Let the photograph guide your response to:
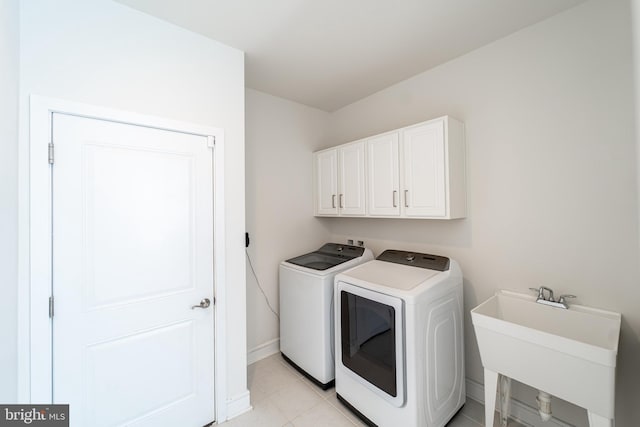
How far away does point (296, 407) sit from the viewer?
1999mm

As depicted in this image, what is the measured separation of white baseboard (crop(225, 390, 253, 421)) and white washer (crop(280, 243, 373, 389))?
57 centimetres

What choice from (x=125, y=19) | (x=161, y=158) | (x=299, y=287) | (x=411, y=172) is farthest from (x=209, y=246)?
(x=411, y=172)

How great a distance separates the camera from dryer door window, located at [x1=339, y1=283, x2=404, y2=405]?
162 cm

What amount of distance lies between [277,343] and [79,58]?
109 inches

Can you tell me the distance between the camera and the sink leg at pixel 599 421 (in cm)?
116

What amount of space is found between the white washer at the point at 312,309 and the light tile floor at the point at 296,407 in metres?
0.13

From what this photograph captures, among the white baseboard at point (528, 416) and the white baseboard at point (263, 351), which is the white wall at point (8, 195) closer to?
the white baseboard at point (263, 351)

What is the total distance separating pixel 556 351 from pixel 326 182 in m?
2.23

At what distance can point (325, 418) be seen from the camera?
1887 mm

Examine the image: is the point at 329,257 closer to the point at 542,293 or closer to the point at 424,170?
the point at 424,170

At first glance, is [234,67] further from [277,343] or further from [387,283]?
[277,343]

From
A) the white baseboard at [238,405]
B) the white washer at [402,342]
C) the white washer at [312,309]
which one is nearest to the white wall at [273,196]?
the white washer at [312,309]

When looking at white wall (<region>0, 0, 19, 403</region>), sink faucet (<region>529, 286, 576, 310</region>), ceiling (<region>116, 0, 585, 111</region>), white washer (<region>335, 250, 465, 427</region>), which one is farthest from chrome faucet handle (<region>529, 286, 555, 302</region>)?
white wall (<region>0, 0, 19, 403</region>)

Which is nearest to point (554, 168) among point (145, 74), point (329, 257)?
point (329, 257)
